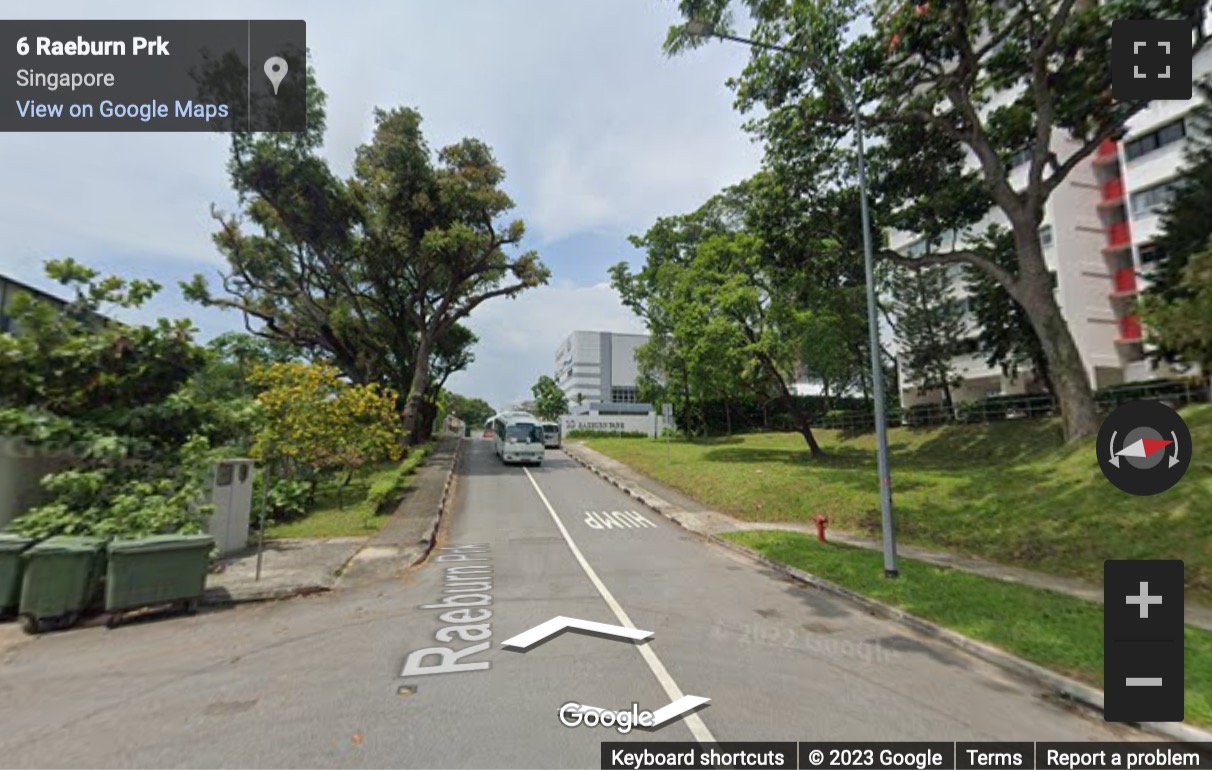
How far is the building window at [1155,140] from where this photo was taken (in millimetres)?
29220

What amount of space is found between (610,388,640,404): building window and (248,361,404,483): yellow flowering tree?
276 feet

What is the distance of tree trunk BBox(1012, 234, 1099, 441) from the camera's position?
1642 centimetres

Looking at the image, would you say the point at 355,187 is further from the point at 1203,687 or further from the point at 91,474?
the point at 1203,687

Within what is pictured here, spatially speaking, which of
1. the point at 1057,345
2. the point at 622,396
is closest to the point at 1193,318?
the point at 1057,345

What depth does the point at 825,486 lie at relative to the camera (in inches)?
684

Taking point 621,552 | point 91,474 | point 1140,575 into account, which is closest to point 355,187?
point 91,474

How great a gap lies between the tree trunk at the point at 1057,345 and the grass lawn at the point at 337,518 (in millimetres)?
20042

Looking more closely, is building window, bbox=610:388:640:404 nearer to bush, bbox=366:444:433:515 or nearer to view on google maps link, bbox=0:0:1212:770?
view on google maps link, bbox=0:0:1212:770

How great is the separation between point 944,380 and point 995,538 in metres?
26.9

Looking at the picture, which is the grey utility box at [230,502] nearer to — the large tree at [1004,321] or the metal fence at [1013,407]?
the metal fence at [1013,407]

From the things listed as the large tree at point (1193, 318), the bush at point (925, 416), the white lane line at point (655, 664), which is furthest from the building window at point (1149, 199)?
the white lane line at point (655, 664)

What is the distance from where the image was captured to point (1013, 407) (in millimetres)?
26531

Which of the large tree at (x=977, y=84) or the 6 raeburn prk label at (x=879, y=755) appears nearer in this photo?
the 6 raeburn prk label at (x=879, y=755)

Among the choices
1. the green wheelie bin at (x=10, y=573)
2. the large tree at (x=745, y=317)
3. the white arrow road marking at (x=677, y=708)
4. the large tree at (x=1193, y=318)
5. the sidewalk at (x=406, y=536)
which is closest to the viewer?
the white arrow road marking at (x=677, y=708)
